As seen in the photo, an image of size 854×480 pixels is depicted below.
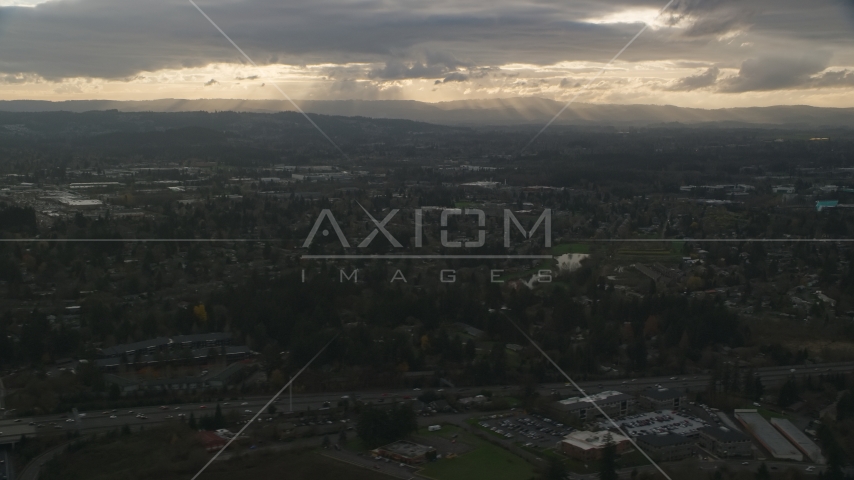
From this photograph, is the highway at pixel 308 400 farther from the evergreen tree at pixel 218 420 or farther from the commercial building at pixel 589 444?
the commercial building at pixel 589 444

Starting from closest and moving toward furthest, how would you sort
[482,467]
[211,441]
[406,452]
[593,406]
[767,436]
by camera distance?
[482,467] → [406,452] → [211,441] → [767,436] → [593,406]

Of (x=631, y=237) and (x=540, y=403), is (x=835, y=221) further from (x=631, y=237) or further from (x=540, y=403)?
(x=540, y=403)

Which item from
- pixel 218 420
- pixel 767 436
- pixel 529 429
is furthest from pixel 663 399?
pixel 218 420

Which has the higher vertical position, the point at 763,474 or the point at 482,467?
the point at 763,474

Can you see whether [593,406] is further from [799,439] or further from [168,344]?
[168,344]

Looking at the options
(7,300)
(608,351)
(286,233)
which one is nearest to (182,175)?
(286,233)
